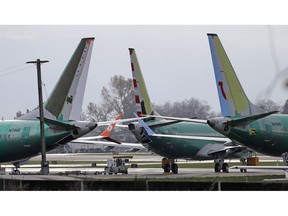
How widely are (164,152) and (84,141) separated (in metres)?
17.8

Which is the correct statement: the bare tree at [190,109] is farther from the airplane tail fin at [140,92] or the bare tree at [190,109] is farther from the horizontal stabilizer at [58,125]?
the horizontal stabilizer at [58,125]

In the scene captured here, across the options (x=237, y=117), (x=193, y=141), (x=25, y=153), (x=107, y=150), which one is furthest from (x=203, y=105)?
(x=107, y=150)

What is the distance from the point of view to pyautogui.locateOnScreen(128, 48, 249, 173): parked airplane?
83125 millimetres

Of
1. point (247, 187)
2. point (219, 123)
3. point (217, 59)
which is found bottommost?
point (247, 187)

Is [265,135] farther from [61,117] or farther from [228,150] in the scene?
[228,150]

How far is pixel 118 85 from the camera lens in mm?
131875

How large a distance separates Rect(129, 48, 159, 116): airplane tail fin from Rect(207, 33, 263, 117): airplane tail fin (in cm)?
2202

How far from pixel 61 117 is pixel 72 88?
267 cm

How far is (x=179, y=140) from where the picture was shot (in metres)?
85.3

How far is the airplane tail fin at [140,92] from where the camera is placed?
88.3 metres

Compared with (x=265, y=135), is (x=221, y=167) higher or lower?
lower

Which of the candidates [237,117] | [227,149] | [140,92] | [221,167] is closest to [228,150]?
[227,149]

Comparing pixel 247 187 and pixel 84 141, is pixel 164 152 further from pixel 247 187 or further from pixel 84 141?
pixel 247 187

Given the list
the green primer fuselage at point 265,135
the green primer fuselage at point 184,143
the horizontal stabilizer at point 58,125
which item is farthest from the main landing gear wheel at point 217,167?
the horizontal stabilizer at point 58,125
